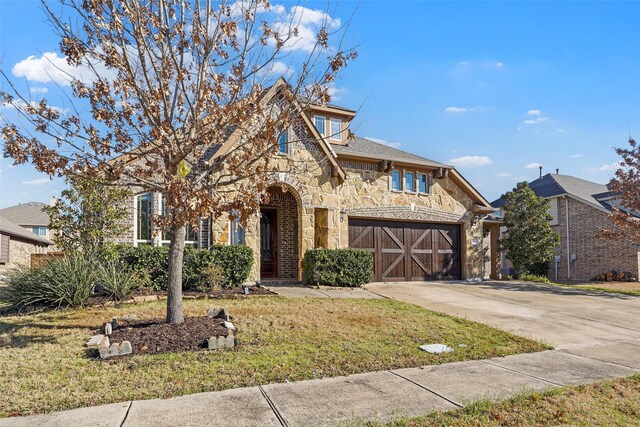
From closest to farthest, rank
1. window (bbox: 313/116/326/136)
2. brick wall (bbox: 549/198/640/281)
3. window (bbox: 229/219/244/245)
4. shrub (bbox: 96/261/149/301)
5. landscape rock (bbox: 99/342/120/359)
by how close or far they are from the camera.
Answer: landscape rock (bbox: 99/342/120/359), shrub (bbox: 96/261/149/301), window (bbox: 229/219/244/245), window (bbox: 313/116/326/136), brick wall (bbox: 549/198/640/281)

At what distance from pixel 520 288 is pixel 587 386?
11047 mm

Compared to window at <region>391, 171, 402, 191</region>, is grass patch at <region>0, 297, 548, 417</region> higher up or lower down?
lower down

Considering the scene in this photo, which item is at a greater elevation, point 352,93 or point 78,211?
point 352,93

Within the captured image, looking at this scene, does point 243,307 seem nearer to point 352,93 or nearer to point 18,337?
point 18,337

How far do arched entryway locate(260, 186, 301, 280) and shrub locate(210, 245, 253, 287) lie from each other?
353 centimetres

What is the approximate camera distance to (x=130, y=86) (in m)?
6.62

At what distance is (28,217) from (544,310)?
43.5 meters

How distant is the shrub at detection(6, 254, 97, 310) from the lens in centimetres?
900

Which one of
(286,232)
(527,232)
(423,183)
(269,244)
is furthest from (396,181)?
(527,232)

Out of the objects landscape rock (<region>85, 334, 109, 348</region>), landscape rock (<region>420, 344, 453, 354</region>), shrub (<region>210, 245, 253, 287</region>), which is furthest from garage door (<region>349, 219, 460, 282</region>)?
landscape rock (<region>85, 334, 109, 348</region>)

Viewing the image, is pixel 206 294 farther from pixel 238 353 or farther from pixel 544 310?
pixel 544 310

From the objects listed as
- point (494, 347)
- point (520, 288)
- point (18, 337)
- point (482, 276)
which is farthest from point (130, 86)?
point (482, 276)

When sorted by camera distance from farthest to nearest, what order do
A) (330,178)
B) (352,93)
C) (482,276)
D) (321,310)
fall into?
1. (482,276)
2. (330,178)
3. (321,310)
4. (352,93)

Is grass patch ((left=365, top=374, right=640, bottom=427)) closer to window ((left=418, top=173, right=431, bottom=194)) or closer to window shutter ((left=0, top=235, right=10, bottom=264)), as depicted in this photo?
window ((left=418, top=173, right=431, bottom=194))
